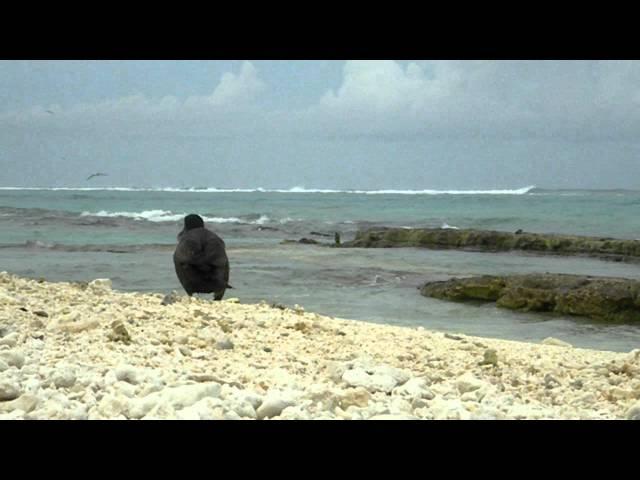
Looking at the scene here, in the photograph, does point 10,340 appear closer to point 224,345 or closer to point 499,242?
point 224,345

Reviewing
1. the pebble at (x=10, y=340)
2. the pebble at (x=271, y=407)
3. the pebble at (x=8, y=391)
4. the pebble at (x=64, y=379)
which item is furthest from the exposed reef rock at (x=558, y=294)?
the pebble at (x=8, y=391)

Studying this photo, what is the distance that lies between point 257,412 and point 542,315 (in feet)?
27.9

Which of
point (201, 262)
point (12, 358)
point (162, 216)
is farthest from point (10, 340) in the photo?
point (162, 216)

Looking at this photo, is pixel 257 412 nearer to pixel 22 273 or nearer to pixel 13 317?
pixel 13 317

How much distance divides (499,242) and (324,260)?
6923 millimetres

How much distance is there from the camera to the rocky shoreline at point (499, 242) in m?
21.8

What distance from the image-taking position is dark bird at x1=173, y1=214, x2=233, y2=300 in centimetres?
863

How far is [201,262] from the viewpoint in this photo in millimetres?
8633

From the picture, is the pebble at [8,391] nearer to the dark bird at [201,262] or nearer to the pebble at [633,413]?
the pebble at [633,413]

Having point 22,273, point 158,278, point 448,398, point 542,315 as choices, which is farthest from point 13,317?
point 22,273

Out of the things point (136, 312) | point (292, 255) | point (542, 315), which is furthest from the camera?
point (292, 255)

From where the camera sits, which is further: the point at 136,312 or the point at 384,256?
the point at 384,256
